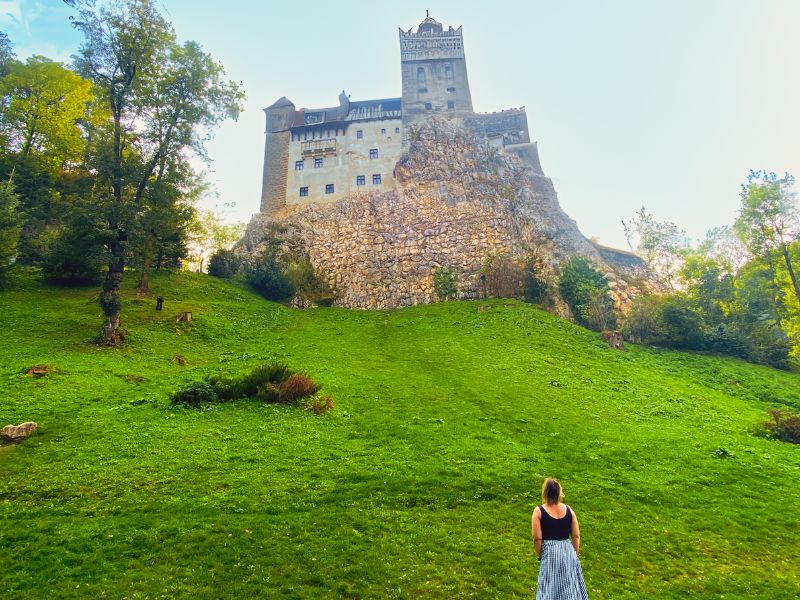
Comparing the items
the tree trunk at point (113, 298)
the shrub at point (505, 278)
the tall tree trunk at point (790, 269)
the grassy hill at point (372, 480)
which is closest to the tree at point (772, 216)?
the tall tree trunk at point (790, 269)

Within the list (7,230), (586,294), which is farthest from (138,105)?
(586,294)

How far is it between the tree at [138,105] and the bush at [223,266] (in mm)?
21905

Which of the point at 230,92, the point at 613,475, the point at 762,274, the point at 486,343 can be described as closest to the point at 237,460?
the point at 613,475

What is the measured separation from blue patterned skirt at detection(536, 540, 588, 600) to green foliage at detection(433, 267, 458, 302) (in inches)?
1763

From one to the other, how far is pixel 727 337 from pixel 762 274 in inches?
444

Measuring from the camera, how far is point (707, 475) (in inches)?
646

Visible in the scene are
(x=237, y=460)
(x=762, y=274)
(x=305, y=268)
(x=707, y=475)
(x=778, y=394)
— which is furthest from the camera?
(x=305, y=268)

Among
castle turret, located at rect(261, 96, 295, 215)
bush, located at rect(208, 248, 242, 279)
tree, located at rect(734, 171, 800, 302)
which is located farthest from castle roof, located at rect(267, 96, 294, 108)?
tree, located at rect(734, 171, 800, 302)

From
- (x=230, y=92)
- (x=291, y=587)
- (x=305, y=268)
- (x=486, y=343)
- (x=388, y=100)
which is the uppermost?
(x=388, y=100)

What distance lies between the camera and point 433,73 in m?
73.4

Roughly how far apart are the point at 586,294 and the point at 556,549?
144 feet

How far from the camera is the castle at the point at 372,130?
6662cm

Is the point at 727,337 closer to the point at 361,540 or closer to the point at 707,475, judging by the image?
the point at 707,475

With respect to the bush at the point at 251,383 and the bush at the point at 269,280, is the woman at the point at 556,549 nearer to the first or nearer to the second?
the bush at the point at 251,383
